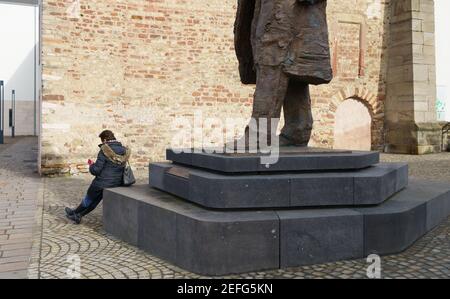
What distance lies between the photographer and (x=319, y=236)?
3271mm

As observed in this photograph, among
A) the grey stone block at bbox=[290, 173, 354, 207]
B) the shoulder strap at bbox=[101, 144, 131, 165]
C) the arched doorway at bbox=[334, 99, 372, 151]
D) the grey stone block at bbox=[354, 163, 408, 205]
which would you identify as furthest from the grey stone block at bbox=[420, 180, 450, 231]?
the arched doorway at bbox=[334, 99, 372, 151]

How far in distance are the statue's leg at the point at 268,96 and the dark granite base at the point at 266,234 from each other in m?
1.00

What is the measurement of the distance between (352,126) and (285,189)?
10.4m

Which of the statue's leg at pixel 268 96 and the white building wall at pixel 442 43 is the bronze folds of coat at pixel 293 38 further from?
the white building wall at pixel 442 43

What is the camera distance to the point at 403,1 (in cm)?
1305

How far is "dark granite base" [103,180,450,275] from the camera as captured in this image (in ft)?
10.2

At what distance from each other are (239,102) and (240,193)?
26.5 feet

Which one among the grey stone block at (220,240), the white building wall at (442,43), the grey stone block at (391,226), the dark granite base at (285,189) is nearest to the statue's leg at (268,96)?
the dark granite base at (285,189)

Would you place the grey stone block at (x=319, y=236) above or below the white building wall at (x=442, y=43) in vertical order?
below

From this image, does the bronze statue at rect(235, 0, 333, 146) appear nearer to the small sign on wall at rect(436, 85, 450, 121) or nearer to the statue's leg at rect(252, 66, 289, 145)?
the statue's leg at rect(252, 66, 289, 145)

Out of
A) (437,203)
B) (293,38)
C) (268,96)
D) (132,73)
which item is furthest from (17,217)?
(132,73)

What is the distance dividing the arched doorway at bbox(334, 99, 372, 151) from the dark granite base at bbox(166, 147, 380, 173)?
933cm

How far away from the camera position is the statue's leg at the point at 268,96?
411cm
